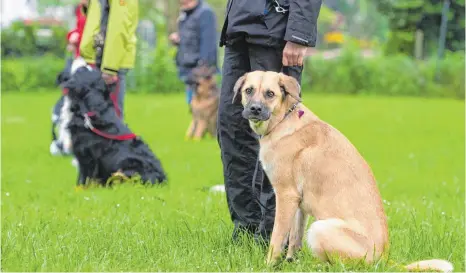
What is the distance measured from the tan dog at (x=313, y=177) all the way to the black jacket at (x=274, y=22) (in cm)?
27

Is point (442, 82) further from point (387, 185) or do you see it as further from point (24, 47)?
point (387, 185)

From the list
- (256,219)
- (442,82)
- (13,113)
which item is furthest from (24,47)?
(256,219)

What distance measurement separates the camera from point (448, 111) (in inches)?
718

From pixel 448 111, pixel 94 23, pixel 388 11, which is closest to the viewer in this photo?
pixel 94 23

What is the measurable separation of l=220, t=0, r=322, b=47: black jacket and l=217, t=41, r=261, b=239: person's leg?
0.20 m

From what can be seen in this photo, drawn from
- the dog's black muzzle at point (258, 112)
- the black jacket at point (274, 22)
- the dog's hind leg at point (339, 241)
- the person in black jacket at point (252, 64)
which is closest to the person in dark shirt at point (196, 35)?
the person in black jacket at point (252, 64)

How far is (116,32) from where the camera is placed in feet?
23.5

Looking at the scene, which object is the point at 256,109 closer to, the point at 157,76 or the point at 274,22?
the point at 274,22

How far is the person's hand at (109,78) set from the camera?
297 inches

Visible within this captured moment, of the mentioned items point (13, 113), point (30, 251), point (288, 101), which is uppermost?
point (288, 101)

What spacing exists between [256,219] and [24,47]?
68.7 feet

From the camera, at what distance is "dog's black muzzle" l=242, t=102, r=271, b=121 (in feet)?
15.0

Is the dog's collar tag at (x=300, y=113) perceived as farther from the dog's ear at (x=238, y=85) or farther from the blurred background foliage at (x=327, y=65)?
the blurred background foliage at (x=327, y=65)

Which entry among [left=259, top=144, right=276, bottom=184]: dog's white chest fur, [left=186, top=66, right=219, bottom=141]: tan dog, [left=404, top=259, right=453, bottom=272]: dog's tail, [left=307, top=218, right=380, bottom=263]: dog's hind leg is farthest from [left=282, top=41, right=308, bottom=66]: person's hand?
[left=186, top=66, right=219, bottom=141]: tan dog
